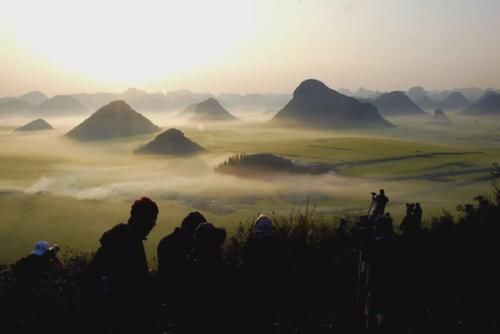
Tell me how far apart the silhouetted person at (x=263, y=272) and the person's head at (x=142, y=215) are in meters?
1.72

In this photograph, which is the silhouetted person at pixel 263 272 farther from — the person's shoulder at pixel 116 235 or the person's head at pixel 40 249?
the person's head at pixel 40 249

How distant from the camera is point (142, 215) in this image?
568 centimetres

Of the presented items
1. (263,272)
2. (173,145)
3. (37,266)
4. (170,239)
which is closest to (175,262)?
(170,239)

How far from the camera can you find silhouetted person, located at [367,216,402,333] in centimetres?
801

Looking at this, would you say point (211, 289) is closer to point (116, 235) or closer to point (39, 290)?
point (116, 235)

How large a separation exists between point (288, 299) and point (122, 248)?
5684 mm

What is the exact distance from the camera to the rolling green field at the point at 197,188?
2384 inches

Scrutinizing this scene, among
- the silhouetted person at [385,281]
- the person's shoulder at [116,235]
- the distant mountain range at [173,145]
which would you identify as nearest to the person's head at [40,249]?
the person's shoulder at [116,235]

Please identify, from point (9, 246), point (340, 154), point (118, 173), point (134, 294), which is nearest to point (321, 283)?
point (134, 294)

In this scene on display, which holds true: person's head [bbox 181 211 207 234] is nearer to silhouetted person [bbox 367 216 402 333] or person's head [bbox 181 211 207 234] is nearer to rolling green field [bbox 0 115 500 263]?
silhouetted person [bbox 367 216 402 333]

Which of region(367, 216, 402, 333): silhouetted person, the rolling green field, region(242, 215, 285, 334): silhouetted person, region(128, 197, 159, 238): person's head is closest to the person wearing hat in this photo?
region(128, 197, 159, 238): person's head

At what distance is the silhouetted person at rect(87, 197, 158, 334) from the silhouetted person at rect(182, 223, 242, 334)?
603 millimetres

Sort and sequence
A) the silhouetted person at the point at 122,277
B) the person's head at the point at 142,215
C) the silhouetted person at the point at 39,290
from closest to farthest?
the silhouetted person at the point at 122,277, the person's head at the point at 142,215, the silhouetted person at the point at 39,290

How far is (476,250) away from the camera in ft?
40.1
